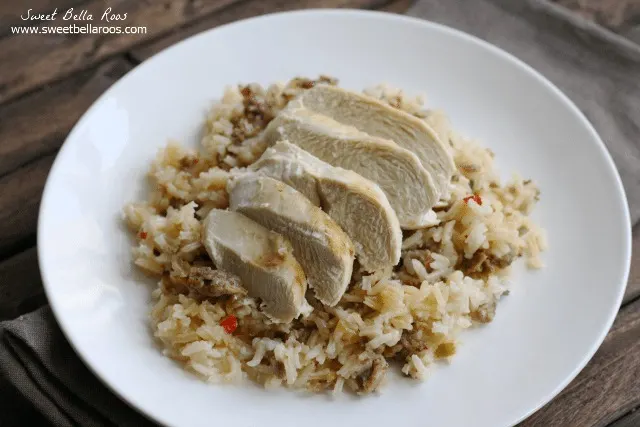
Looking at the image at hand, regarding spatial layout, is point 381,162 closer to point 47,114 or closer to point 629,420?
point 629,420

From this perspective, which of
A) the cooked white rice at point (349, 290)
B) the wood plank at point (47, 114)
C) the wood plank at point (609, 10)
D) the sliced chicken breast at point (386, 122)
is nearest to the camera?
the cooked white rice at point (349, 290)

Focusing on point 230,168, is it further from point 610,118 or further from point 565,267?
point 610,118

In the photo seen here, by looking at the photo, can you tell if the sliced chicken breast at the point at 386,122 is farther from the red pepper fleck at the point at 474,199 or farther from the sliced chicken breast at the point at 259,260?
the sliced chicken breast at the point at 259,260

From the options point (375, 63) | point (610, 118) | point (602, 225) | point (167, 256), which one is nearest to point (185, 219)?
point (167, 256)

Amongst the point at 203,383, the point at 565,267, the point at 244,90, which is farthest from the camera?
the point at 244,90

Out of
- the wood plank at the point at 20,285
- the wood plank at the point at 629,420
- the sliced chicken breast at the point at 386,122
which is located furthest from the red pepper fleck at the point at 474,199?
the wood plank at the point at 20,285

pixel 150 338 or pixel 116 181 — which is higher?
pixel 116 181
